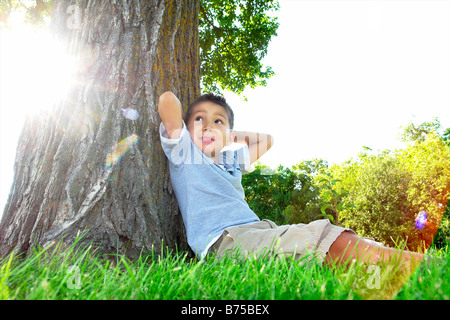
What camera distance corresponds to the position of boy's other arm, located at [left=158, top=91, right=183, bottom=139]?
91.1 inches

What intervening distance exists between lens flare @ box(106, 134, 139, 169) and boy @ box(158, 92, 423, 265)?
212 mm

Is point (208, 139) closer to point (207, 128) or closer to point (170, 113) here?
point (207, 128)

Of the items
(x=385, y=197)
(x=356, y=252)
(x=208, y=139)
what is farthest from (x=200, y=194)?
(x=385, y=197)

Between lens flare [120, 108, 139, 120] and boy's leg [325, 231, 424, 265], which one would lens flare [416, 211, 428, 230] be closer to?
boy's leg [325, 231, 424, 265]

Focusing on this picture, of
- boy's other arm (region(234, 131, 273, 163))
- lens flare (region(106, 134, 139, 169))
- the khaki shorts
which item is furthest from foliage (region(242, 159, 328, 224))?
lens flare (region(106, 134, 139, 169))

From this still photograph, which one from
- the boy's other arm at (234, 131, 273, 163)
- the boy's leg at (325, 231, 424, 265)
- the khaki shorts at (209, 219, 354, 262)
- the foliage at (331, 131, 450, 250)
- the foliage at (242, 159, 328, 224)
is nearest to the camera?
the boy's leg at (325, 231, 424, 265)

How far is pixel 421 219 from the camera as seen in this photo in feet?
Answer: 32.1

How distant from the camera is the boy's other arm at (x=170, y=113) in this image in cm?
231

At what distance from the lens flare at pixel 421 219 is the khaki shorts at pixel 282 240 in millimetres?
9483

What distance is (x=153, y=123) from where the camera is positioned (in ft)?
7.77

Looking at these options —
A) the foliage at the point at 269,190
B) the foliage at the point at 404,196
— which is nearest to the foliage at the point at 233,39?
the foliage at the point at 269,190

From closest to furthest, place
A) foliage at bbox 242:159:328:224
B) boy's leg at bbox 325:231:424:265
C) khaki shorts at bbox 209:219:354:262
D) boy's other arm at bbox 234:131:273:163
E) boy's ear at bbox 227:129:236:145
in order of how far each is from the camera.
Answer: boy's leg at bbox 325:231:424:265, khaki shorts at bbox 209:219:354:262, boy's ear at bbox 227:129:236:145, boy's other arm at bbox 234:131:273:163, foliage at bbox 242:159:328:224

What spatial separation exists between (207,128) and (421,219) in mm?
9853

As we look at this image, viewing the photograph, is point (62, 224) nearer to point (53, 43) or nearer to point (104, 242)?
point (104, 242)
